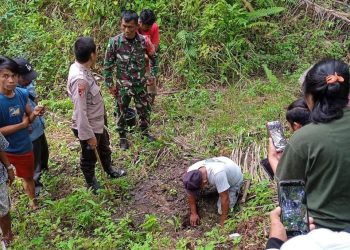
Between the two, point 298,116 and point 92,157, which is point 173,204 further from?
point 298,116

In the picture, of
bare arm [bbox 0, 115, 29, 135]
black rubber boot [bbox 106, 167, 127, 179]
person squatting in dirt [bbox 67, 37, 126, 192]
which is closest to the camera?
bare arm [bbox 0, 115, 29, 135]

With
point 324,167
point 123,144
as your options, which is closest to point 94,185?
point 123,144

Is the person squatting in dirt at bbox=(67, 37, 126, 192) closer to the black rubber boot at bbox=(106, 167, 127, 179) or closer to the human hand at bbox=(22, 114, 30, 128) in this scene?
the black rubber boot at bbox=(106, 167, 127, 179)

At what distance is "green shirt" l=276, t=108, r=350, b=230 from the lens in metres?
2.05

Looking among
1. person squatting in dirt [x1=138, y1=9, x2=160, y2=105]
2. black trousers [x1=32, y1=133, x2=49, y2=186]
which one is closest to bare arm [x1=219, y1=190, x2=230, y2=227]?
black trousers [x1=32, y1=133, x2=49, y2=186]

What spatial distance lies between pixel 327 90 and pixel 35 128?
11.3 ft

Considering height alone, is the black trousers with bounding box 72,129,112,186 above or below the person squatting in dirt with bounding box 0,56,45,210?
below

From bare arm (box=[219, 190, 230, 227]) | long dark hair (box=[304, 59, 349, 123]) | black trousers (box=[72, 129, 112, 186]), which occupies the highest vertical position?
long dark hair (box=[304, 59, 349, 123])

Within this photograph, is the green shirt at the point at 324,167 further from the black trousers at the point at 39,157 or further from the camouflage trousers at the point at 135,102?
the camouflage trousers at the point at 135,102

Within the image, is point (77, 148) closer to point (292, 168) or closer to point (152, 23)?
point (152, 23)

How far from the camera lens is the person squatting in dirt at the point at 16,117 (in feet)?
13.2

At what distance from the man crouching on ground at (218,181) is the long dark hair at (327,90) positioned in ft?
7.65

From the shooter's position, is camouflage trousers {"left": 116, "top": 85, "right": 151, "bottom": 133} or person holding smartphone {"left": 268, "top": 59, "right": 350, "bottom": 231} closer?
person holding smartphone {"left": 268, "top": 59, "right": 350, "bottom": 231}

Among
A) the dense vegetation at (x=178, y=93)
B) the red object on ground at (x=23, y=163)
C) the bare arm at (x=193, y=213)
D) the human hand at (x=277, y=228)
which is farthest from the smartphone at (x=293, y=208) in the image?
the red object on ground at (x=23, y=163)
